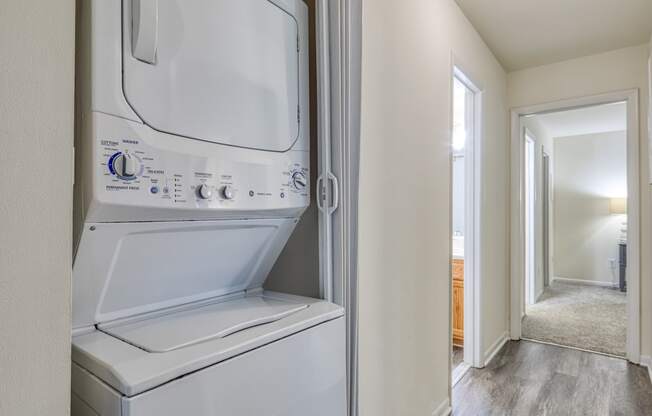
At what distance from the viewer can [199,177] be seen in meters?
0.84

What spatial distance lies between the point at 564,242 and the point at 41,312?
23.0ft

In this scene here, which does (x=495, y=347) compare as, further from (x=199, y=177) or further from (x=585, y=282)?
(x=585, y=282)

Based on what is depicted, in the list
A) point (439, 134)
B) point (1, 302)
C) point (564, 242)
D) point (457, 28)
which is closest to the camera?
point (1, 302)

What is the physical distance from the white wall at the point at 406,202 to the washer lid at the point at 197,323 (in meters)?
0.51

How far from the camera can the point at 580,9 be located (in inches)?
95.1

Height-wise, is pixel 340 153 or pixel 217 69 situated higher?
pixel 217 69

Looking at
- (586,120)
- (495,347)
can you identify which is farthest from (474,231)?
(586,120)

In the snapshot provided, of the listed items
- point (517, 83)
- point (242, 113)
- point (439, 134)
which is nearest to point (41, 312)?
point (242, 113)

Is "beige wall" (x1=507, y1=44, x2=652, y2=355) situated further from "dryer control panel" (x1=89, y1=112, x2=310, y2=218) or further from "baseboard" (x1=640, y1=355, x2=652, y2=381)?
"dryer control panel" (x1=89, y1=112, x2=310, y2=218)

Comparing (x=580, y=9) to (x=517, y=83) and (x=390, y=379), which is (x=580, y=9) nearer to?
(x=517, y=83)

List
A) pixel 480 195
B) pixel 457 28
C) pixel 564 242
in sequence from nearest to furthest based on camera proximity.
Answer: pixel 457 28, pixel 480 195, pixel 564 242

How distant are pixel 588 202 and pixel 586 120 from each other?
1677 mm

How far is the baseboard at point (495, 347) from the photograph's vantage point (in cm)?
297

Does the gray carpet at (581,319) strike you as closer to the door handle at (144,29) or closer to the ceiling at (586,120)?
the ceiling at (586,120)
